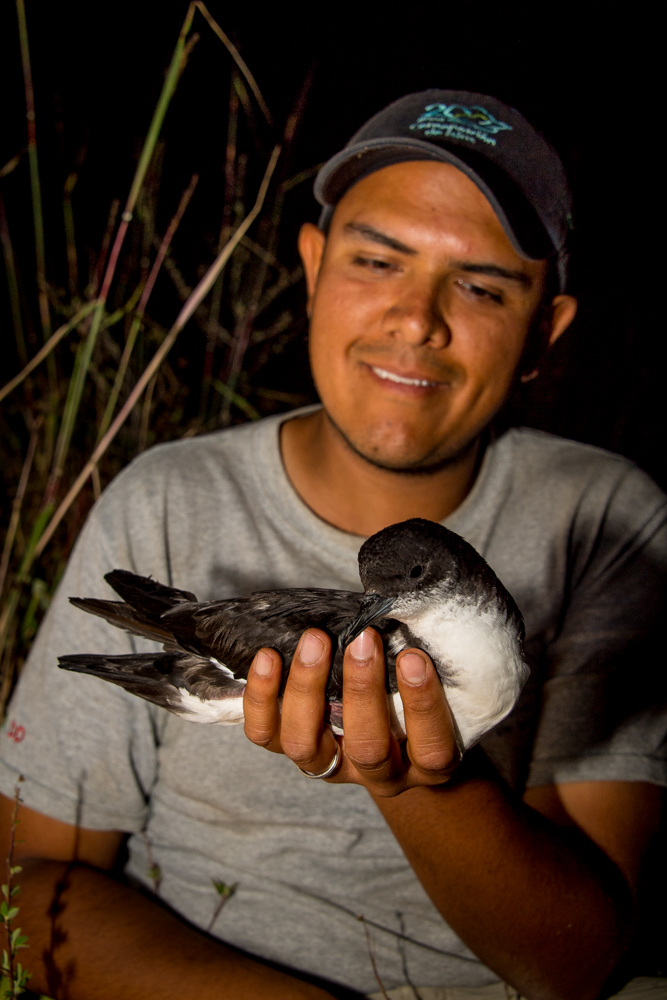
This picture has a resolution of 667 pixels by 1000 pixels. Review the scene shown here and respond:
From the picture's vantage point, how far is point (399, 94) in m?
1.60

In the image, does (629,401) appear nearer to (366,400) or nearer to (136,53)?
(366,400)

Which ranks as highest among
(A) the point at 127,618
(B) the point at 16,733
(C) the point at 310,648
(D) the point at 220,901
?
(C) the point at 310,648

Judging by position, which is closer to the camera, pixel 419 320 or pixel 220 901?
pixel 419 320

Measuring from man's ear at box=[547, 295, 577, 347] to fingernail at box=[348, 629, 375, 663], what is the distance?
1.26m

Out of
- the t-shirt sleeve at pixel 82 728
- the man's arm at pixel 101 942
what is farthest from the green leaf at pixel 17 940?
the t-shirt sleeve at pixel 82 728

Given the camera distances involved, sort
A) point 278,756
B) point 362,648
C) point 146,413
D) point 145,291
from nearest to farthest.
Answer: point 362,648, point 278,756, point 145,291, point 146,413

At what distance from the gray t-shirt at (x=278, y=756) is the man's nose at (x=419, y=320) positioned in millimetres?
529

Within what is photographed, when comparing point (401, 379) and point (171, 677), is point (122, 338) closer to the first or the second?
point (401, 379)

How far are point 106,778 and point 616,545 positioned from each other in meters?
1.51

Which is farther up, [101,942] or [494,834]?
[494,834]

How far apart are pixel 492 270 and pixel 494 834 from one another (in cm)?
126

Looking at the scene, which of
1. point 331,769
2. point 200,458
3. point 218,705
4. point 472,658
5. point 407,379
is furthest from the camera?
point 200,458

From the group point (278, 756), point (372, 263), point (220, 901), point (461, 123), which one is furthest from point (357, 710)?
point (461, 123)

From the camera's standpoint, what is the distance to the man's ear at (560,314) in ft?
5.99
